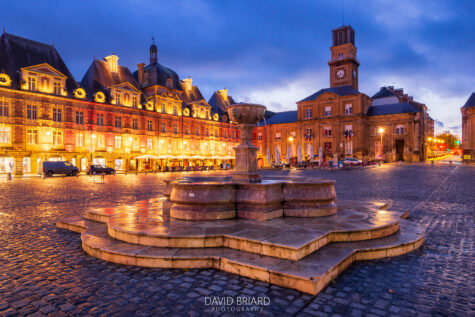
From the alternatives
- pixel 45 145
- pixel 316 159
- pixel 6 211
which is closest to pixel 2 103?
pixel 45 145

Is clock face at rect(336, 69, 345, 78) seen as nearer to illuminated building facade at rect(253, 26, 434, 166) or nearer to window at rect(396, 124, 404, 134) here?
illuminated building facade at rect(253, 26, 434, 166)

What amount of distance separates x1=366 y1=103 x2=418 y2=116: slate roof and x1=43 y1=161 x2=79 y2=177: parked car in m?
47.2

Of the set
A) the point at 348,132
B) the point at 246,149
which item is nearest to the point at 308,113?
the point at 348,132

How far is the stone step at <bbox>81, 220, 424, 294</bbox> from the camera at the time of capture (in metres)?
3.68

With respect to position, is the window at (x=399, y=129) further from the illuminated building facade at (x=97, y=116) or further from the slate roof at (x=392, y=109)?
the illuminated building facade at (x=97, y=116)

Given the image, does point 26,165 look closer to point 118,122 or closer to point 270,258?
point 118,122

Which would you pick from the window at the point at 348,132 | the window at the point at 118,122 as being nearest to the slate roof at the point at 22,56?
the window at the point at 118,122

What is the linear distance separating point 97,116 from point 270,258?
3867cm

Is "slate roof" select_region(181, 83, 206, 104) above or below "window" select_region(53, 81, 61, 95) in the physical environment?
above

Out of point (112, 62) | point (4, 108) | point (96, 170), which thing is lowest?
point (96, 170)

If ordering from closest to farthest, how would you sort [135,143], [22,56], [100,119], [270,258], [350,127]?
[270,258], [22,56], [100,119], [135,143], [350,127]

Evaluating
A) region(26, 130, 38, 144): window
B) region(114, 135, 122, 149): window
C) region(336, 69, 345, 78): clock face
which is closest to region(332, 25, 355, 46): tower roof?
region(336, 69, 345, 78): clock face

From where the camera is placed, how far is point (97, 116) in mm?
37344

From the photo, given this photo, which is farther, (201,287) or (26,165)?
(26,165)
